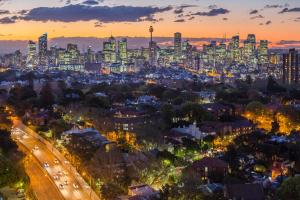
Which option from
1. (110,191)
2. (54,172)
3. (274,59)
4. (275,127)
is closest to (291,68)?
(275,127)

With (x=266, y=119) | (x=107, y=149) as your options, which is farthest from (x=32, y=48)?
(x=107, y=149)

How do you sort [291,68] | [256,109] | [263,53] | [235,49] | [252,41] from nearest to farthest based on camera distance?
[256,109]
[291,68]
[263,53]
[252,41]
[235,49]

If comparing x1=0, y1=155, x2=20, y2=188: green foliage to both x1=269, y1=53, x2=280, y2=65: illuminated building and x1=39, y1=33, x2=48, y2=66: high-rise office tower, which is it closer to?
x1=269, y1=53, x2=280, y2=65: illuminated building

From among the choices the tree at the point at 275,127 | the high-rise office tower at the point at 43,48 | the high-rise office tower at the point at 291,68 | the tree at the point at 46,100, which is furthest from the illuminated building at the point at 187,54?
the tree at the point at 275,127

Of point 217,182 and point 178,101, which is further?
point 178,101

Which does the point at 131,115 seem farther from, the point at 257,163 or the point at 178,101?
the point at 257,163

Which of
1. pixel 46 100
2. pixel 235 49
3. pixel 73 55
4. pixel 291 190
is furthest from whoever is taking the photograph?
pixel 235 49

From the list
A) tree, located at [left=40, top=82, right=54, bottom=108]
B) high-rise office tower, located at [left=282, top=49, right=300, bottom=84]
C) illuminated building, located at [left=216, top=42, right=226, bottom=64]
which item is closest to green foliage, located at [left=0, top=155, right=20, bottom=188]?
tree, located at [left=40, top=82, right=54, bottom=108]

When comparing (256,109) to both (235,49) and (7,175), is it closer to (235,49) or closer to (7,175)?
A: (7,175)
